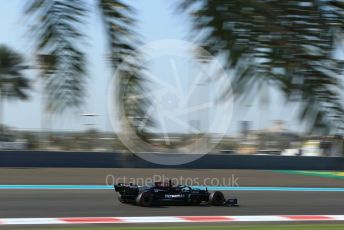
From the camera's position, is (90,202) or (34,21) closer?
(34,21)

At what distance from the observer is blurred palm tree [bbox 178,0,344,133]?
0.86 meters

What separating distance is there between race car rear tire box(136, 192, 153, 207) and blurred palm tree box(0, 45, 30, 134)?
11.7 metres

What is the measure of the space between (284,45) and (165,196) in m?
12.3

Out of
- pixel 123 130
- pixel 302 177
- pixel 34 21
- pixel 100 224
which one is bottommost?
pixel 302 177

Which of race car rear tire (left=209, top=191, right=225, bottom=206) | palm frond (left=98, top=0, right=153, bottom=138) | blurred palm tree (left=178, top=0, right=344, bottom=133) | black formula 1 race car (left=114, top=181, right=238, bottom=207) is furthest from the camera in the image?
race car rear tire (left=209, top=191, right=225, bottom=206)

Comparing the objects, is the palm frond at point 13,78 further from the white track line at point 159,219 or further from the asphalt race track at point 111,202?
the white track line at point 159,219

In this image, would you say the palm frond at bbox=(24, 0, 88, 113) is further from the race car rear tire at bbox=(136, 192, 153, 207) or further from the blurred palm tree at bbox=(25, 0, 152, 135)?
the race car rear tire at bbox=(136, 192, 153, 207)

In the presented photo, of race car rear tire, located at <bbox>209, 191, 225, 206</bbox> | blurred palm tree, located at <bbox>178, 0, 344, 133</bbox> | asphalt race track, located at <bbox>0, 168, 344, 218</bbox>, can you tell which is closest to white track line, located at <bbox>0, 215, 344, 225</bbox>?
asphalt race track, located at <bbox>0, 168, 344, 218</bbox>

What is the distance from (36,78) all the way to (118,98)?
159mm

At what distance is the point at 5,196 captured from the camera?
13.6 meters

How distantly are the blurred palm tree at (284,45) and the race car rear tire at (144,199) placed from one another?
11904mm

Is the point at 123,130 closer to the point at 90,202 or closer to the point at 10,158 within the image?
the point at 90,202

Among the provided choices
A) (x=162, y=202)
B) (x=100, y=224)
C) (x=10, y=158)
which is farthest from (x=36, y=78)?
(x=10, y=158)

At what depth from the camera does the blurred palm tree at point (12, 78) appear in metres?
0.98
